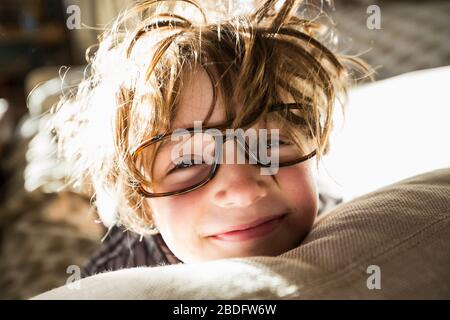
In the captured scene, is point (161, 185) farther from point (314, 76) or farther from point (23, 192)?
point (23, 192)

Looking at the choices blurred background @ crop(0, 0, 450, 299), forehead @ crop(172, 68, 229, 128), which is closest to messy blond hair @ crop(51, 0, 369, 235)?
forehead @ crop(172, 68, 229, 128)

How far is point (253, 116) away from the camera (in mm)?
743

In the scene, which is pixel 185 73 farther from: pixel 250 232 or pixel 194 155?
pixel 250 232

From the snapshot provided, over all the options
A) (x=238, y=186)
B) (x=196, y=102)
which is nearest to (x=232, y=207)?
(x=238, y=186)

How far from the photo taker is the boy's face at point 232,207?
738mm

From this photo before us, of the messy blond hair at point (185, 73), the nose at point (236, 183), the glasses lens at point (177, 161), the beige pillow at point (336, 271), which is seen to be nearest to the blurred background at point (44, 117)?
the messy blond hair at point (185, 73)

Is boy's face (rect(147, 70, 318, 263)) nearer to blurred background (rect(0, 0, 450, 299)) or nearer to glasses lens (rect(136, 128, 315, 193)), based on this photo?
glasses lens (rect(136, 128, 315, 193))

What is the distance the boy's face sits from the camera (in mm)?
738

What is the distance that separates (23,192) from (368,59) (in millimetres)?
1790

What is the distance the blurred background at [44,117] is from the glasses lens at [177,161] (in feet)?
0.94

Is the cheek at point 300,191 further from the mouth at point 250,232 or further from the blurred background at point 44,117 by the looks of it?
the blurred background at point 44,117

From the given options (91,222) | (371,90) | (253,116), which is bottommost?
(91,222)

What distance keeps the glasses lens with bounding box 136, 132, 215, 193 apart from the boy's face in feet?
0.07
